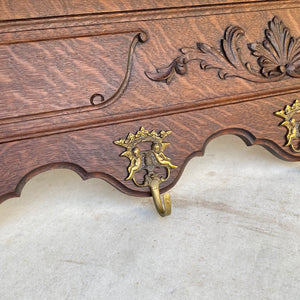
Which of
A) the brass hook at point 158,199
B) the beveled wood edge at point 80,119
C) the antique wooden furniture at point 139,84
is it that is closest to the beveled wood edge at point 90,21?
the antique wooden furniture at point 139,84

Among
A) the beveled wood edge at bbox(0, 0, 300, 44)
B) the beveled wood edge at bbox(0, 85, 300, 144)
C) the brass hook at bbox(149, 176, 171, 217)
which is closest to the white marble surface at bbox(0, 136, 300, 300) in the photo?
the brass hook at bbox(149, 176, 171, 217)

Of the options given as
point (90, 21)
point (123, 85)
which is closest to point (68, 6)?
point (90, 21)

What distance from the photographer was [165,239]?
23.9 inches

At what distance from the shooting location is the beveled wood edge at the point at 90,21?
1.87ft

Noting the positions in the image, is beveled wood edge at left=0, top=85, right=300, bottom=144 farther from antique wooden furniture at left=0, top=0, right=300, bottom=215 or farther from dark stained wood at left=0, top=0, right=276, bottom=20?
dark stained wood at left=0, top=0, right=276, bottom=20

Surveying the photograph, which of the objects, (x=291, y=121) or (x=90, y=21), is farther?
(x=291, y=121)

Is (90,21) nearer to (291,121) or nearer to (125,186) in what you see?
(125,186)

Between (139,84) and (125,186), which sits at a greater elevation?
(139,84)

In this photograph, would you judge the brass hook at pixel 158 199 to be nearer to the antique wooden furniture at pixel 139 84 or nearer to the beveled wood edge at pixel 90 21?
the antique wooden furniture at pixel 139 84

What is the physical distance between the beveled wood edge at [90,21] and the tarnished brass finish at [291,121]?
206mm

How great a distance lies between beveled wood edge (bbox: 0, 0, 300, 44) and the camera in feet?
1.87

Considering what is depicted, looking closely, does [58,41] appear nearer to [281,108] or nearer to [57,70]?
[57,70]

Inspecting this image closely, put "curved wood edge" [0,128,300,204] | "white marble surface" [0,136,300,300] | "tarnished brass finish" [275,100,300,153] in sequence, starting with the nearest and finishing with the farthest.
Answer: "white marble surface" [0,136,300,300] → "curved wood edge" [0,128,300,204] → "tarnished brass finish" [275,100,300,153]

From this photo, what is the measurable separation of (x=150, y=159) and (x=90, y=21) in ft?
0.85
